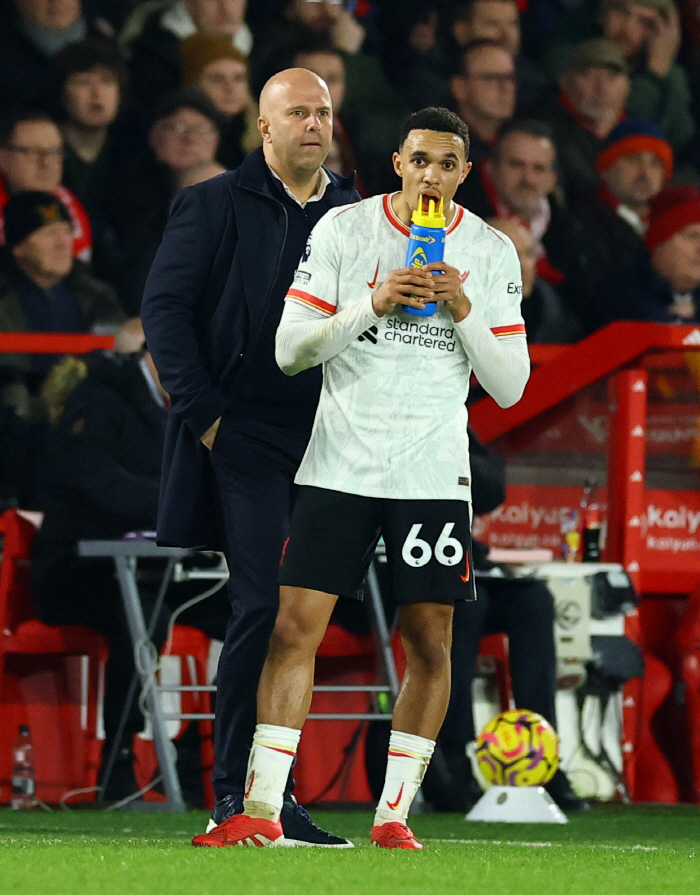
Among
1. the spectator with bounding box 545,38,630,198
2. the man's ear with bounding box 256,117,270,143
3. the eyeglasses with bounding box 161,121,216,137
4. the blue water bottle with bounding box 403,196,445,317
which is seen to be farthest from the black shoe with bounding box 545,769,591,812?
the spectator with bounding box 545,38,630,198

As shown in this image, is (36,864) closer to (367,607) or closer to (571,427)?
(367,607)

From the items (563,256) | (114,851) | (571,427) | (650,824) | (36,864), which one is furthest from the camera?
(563,256)

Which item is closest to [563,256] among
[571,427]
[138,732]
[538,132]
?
[538,132]

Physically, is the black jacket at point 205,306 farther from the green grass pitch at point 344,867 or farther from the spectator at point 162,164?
the spectator at point 162,164

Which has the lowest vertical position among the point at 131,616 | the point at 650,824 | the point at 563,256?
the point at 650,824

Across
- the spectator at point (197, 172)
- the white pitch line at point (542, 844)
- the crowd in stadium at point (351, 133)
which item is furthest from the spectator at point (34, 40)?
the white pitch line at point (542, 844)

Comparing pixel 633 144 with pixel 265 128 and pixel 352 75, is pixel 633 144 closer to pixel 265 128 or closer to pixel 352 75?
pixel 352 75

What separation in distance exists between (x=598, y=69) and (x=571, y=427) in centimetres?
332

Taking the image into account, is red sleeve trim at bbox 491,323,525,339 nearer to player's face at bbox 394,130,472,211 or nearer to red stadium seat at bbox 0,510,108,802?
player's face at bbox 394,130,472,211

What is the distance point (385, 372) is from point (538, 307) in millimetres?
4871

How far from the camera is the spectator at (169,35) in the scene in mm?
8477

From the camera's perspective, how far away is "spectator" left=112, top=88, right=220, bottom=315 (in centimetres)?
811

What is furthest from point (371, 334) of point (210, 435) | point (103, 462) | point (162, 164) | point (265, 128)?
point (162, 164)

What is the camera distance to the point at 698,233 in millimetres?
8930
